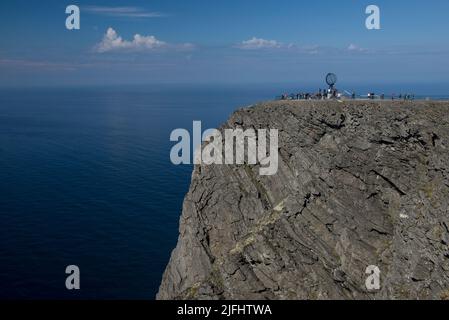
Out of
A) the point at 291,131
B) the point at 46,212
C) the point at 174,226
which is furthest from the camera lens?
the point at 46,212

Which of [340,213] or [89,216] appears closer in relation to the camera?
[340,213]

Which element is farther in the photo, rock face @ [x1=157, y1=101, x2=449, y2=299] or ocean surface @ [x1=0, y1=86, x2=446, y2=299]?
ocean surface @ [x1=0, y1=86, x2=446, y2=299]

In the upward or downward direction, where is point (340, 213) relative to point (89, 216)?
upward

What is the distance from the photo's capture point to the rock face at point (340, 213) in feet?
148

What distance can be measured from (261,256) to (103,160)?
10564 centimetres

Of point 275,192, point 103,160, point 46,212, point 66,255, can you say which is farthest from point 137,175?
point 275,192

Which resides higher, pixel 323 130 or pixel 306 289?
pixel 323 130

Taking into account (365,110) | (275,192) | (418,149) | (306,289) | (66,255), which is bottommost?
(66,255)

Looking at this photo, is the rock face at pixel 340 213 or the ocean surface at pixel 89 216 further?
the ocean surface at pixel 89 216

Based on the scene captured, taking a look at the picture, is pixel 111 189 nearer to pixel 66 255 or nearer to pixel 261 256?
pixel 66 255

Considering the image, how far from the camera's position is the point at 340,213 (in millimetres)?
49781

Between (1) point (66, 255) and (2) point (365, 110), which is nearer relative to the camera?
(2) point (365, 110)

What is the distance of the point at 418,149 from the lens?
1864 inches

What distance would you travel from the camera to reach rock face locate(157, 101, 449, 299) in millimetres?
44969
